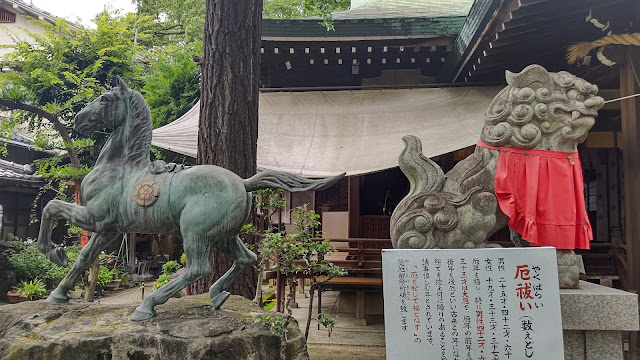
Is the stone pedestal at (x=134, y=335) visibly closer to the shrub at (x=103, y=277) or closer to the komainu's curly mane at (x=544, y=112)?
the komainu's curly mane at (x=544, y=112)

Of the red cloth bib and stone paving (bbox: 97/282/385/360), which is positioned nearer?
the red cloth bib

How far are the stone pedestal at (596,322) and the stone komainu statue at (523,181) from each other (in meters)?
0.41

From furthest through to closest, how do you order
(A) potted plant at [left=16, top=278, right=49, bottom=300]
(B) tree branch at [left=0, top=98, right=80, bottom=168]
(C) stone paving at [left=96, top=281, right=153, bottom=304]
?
(C) stone paving at [left=96, top=281, right=153, bottom=304], (A) potted plant at [left=16, top=278, right=49, bottom=300], (B) tree branch at [left=0, top=98, right=80, bottom=168]

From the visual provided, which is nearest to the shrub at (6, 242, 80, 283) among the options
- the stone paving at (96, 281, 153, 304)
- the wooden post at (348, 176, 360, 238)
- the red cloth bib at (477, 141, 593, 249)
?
the stone paving at (96, 281, 153, 304)

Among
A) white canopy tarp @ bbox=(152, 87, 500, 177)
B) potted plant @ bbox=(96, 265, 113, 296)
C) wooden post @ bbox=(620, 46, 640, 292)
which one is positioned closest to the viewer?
wooden post @ bbox=(620, 46, 640, 292)

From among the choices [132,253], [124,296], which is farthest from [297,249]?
[132,253]

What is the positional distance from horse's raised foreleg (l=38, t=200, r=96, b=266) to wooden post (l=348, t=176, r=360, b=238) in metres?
5.11

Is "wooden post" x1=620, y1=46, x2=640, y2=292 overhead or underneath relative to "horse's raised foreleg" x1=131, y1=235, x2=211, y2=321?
overhead

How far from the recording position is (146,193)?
9.44ft

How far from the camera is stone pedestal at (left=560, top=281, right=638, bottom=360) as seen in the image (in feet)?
10.4

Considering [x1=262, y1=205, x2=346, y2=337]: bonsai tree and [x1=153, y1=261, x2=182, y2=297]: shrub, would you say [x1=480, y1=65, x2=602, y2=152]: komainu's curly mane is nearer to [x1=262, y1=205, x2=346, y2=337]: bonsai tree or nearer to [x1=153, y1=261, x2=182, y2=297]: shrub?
[x1=262, y1=205, x2=346, y2=337]: bonsai tree

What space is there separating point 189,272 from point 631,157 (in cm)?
479

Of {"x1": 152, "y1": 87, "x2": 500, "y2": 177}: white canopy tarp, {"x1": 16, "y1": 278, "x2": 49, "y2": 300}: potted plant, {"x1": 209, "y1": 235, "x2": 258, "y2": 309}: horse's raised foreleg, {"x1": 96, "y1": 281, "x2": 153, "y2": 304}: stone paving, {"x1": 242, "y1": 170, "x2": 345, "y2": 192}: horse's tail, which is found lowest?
{"x1": 96, "y1": 281, "x2": 153, "y2": 304}: stone paving

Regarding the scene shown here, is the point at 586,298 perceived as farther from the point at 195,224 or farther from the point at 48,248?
the point at 48,248
